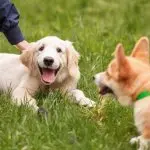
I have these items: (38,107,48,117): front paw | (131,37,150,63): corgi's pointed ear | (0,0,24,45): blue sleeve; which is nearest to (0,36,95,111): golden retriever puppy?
(38,107,48,117): front paw

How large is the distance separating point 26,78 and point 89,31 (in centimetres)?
253

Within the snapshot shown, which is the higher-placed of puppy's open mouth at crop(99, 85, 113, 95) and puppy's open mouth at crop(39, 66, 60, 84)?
puppy's open mouth at crop(99, 85, 113, 95)

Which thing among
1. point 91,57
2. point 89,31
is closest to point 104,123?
point 91,57

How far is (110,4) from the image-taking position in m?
11.8

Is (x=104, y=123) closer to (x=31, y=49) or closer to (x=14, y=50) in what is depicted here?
(x=31, y=49)

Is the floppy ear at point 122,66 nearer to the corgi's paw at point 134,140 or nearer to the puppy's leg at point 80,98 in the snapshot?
the corgi's paw at point 134,140

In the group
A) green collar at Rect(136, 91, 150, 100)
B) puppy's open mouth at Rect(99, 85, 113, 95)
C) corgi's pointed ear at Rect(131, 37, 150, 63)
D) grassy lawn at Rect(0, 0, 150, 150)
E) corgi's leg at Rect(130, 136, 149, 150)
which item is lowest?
grassy lawn at Rect(0, 0, 150, 150)

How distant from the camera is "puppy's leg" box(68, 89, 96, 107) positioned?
669 cm

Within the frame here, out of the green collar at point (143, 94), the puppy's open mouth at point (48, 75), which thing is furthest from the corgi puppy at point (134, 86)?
the puppy's open mouth at point (48, 75)

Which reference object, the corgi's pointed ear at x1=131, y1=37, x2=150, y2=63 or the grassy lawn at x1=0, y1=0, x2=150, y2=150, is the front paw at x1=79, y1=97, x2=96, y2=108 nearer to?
the grassy lawn at x1=0, y1=0, x2=150, y2=150

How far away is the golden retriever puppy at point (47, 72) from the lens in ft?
22.0

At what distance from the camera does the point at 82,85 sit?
730 cm

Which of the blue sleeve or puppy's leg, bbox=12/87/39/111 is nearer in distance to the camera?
puppy's leg, bbox=12/87/39/111

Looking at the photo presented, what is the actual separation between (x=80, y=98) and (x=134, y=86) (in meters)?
1.32
